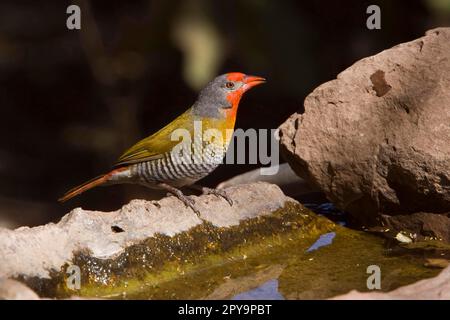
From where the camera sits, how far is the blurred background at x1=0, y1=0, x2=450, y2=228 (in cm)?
690

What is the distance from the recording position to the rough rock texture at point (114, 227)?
Result: 4086mm

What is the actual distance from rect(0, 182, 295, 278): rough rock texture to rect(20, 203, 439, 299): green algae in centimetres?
4

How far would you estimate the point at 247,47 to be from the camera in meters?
6.25

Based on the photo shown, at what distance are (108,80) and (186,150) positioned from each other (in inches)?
110

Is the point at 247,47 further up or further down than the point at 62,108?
further up

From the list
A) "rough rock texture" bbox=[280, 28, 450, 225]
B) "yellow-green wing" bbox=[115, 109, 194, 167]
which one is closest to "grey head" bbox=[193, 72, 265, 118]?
"yellow-green wing" bbox=[115, 109, 194, 167]

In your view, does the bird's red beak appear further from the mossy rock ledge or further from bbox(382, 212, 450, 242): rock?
bbox(382, 212, 450, 242): rock

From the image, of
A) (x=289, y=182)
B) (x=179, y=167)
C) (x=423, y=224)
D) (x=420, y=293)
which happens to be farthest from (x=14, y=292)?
(x=289, y=182)

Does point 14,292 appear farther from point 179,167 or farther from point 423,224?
point 423,224

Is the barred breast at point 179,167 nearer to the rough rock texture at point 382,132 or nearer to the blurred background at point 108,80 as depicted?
the rough rock texture at point 382,132

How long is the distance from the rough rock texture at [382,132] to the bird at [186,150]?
54 centimetres
